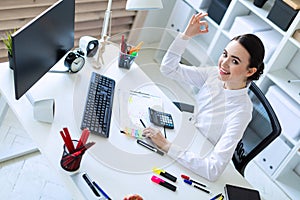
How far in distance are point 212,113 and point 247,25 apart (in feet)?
3.09

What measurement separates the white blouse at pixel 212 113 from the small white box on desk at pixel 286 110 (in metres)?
0.67

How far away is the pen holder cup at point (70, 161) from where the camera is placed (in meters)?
1.26

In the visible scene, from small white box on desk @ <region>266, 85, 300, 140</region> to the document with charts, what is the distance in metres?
0.96

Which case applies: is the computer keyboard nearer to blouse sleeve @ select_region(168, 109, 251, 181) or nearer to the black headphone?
the black headphone

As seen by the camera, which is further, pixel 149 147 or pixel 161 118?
pixel 161 118

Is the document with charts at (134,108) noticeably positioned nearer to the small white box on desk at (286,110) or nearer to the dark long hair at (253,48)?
the dark long hair at (253,48)

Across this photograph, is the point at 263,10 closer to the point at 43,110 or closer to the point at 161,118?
the point at 161,118

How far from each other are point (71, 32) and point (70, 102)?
0.33 m

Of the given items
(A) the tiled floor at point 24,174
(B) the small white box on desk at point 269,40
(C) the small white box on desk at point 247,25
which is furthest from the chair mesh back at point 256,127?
(A) the tiled floor at point 24,174

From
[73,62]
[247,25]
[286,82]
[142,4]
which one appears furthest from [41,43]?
[286,82]

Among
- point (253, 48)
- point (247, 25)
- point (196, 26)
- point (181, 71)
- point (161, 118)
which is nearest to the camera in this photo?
point (253, 48)

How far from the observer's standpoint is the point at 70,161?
1271mm

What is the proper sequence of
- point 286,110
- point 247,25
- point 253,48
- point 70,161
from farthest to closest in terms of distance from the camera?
1. point 247,25
2. point 286,110
3. point 253,48
4. point 70,161

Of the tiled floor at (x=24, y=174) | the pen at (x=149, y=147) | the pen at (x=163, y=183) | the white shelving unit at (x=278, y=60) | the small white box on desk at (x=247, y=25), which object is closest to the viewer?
the pen at (x=163, y=183)
